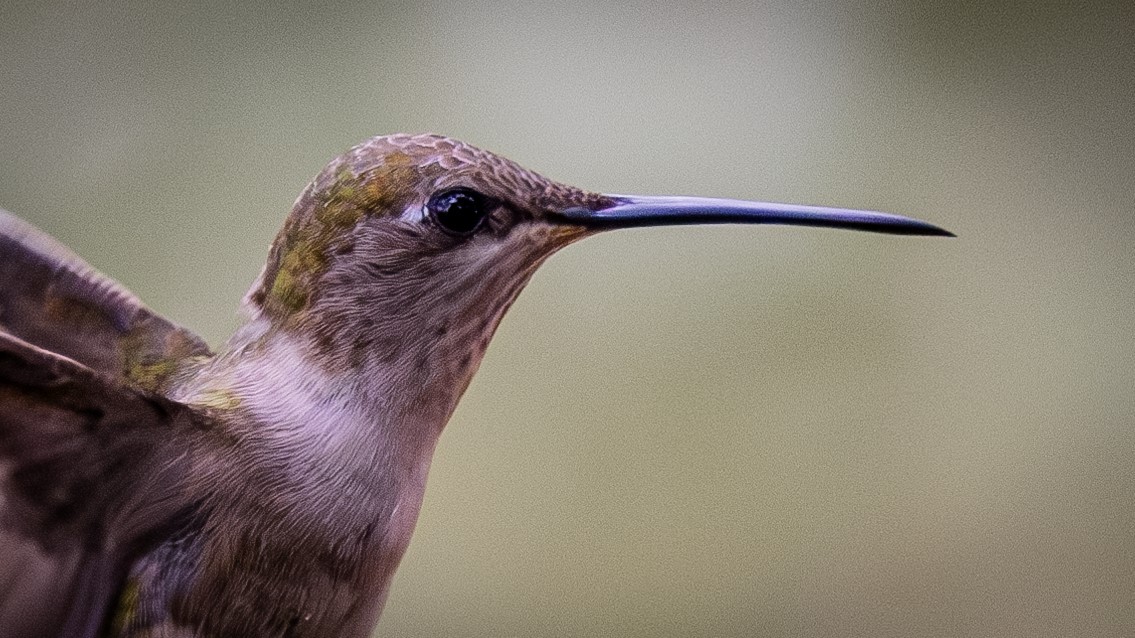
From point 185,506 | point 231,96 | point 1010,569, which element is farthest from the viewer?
point 1010,569

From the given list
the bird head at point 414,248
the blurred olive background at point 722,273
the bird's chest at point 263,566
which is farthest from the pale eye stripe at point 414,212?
the blurred olive background at point 722,273

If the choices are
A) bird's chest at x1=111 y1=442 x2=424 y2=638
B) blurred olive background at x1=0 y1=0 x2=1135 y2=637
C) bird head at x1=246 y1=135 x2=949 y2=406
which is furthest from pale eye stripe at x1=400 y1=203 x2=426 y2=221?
blurred olive background at x1=0 y1=0 x2=1135 y2=637

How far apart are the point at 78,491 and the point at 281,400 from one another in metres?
0.09

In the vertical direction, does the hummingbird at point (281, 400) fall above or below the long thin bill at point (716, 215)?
below

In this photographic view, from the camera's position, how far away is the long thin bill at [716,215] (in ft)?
1.58

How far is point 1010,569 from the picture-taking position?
122 cm

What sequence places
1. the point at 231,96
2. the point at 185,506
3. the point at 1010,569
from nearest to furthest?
the point at 185,506
the point at 231,96
the point at 1010,569

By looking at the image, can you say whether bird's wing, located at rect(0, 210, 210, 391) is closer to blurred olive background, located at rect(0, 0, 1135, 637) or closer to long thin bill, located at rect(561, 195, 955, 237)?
long thin bill, located at rect(561, 195, 955, 237)

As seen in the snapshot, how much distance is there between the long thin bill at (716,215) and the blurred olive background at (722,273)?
62 centimetres

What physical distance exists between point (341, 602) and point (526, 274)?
0.18m

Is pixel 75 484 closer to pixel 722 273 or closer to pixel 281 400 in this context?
pixel 281 400

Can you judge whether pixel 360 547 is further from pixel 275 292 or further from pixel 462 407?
pixel 462 407

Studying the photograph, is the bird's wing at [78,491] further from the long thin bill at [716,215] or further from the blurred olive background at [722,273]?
the blurred olive background at [722,273]

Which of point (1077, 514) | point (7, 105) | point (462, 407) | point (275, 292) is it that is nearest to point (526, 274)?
point (275, 292)
